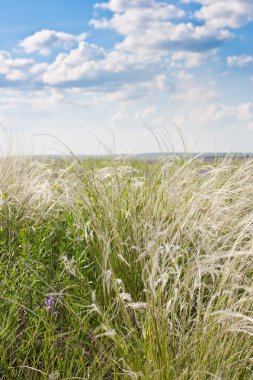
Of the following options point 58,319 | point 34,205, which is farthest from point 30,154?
point 58,319

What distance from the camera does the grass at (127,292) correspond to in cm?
194

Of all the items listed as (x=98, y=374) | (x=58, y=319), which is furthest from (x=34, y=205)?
(x=98, y=374)

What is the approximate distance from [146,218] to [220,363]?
1135 millimetres

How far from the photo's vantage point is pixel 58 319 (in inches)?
101

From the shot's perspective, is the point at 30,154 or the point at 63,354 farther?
the point at 30,154

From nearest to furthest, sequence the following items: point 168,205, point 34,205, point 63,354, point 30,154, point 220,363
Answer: point 220,363
point 63,354
point 168,205
point 34,205
point 30,154

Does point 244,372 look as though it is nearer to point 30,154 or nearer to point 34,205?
point 34,205

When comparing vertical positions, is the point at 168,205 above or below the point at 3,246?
above

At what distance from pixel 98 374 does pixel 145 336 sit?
31cm

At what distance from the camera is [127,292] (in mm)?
2533

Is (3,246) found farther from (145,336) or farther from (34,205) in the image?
(145,336)

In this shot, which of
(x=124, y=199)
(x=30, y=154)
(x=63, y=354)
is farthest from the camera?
(x=30, y=154)

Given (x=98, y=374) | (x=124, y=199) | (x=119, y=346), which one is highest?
(x=124, y=199)

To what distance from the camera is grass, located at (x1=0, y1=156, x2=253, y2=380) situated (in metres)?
1.94
